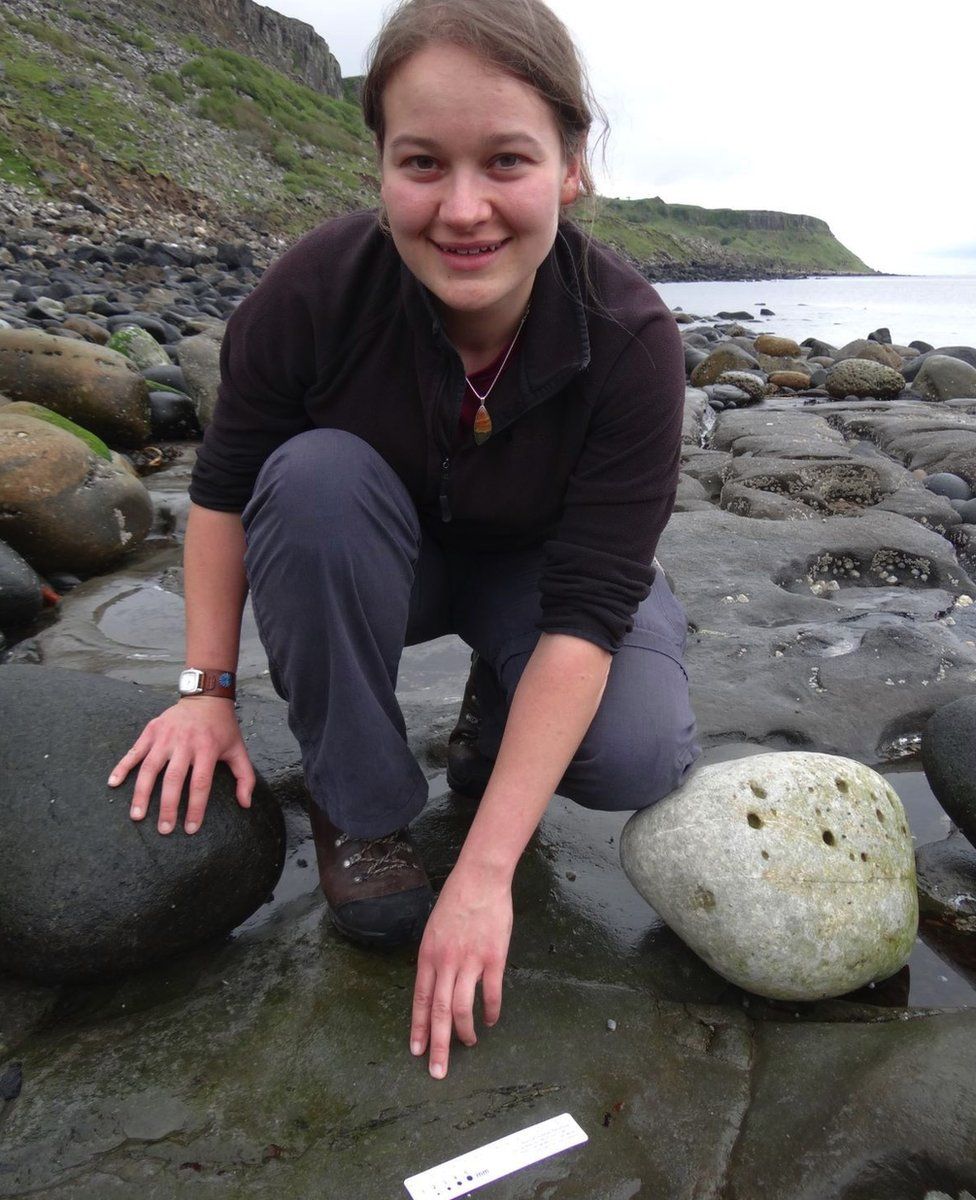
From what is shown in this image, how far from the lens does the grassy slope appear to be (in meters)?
25.1

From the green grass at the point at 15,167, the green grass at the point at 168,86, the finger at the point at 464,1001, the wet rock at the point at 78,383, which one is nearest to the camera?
the finger at the point at 464,1001

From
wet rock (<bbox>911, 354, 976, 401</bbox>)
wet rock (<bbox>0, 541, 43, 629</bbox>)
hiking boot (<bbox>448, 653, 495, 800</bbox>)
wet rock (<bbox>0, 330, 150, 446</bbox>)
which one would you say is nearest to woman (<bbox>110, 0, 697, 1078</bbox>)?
hiking boot (<bbox>448, 653, 495, 800</bbox>)

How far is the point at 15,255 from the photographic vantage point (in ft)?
46.8

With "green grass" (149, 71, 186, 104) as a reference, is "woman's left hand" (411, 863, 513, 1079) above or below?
below

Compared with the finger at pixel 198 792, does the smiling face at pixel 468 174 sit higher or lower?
higher

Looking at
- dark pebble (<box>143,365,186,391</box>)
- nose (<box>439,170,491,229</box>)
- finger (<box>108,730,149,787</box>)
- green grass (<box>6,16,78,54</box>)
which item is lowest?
finger (<box>108,730,149,787</box>)

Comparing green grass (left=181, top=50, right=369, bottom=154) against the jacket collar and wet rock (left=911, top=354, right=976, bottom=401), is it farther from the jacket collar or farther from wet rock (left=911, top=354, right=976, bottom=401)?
the jacket collar

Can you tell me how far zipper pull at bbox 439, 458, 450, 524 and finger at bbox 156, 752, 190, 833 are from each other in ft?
2.59

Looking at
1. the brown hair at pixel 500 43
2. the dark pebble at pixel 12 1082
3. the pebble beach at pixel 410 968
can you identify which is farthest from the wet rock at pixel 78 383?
the dark pebble at pixel 12 1082

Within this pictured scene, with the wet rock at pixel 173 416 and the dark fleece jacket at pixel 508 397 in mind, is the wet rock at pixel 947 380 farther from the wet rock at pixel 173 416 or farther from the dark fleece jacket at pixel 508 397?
the dark fleece jacket at pixel 508 397

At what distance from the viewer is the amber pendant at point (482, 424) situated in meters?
1.93

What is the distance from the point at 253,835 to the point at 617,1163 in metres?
0.99

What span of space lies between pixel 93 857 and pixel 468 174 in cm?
149

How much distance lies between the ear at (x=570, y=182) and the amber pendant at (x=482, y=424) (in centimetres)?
44
